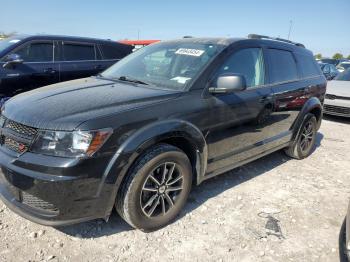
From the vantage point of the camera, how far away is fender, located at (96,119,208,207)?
8.64 feet

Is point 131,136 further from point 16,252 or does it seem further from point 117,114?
point 16,252

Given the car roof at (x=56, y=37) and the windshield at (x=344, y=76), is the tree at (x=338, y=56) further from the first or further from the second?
the car roof at (x=56, y=37)

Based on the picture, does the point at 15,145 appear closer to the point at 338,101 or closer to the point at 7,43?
the point at 7,43

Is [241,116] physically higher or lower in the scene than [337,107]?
higher

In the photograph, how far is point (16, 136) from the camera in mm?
2711

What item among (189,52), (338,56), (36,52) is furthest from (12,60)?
(338,56)

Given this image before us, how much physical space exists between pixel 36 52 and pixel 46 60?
8.7 inches

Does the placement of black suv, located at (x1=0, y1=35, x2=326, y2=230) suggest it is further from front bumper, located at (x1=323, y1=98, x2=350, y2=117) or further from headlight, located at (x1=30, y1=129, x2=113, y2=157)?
front bumper, located at (x1=323, y1=98, x2=350, y2=117)

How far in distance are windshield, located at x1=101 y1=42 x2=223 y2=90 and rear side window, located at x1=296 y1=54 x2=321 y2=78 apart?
6.72ft

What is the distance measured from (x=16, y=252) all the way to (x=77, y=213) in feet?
2.25

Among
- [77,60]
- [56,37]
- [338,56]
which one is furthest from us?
[338,56]

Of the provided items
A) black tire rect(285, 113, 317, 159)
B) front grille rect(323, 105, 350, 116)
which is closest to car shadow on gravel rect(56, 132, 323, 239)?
→ black tire rect(285, 113, 317, 159)

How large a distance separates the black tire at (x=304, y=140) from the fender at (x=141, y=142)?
8.35 ft

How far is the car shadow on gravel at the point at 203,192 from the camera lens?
313 centimetres
